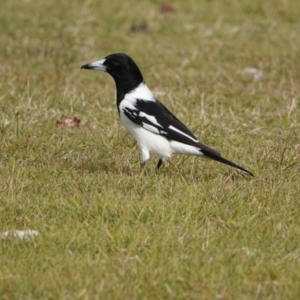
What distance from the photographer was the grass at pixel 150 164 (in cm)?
470

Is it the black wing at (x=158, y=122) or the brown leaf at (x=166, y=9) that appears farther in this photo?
the brown leaf at (x=166, y=9)

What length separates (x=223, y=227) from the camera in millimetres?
5438

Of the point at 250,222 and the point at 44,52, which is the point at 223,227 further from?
the point at 44,52

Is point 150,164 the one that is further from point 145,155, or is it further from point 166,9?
point 166,9

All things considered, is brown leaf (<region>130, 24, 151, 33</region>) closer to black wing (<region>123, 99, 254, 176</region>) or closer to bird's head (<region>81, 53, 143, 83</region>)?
bird's head (<region>81, 53, 143, 83</region>)

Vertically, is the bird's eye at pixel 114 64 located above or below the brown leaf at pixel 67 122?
above

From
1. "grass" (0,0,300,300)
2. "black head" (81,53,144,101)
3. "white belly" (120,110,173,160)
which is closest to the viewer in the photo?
"grass" (0,0,300,300)

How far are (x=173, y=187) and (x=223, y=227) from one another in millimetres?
779

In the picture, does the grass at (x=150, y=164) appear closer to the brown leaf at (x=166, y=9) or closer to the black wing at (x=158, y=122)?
the brown leaf at (x=166, y=9)

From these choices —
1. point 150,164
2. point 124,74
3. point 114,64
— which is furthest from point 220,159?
point 114,64

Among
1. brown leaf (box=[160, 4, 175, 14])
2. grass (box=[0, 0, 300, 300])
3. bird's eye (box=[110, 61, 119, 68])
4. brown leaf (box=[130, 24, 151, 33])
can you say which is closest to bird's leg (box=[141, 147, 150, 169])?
grass (box=[0, 0, 300, 300])

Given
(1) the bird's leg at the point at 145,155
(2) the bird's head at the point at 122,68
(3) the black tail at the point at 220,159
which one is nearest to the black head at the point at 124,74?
(2) the bird's head at the point at 122,68

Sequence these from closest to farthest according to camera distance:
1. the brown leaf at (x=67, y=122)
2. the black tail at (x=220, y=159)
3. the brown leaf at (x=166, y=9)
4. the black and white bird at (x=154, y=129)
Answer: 1. the black tail at (x=220, y=159)
2. the black and white bird at (x=154, y=129)
3. the brown leaf at (x=67, y=122)
4. the brown leaf at (x=166, y=9)

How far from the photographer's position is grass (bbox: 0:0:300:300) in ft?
15.4
